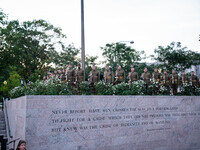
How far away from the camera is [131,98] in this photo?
10.8 meters

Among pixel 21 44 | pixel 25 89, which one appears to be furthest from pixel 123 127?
pixel 21 44

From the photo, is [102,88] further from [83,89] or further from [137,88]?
[137,88]

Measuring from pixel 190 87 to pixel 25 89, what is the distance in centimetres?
966

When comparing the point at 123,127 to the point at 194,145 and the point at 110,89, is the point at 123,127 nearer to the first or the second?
the point at 110,89

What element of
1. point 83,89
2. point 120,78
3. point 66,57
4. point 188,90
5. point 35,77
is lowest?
point 188,90

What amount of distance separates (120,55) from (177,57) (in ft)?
31.4

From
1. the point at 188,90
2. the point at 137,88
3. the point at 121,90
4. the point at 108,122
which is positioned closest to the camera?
the point at 108,122

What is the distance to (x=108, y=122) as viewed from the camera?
1013 cm

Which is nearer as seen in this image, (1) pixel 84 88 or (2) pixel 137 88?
(1) pixel 84 88

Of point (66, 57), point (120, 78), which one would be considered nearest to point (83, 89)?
point (120, 78)

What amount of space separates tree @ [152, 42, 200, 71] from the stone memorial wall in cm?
2921

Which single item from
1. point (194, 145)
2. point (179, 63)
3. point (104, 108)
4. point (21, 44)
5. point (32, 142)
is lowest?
point (194, 145)

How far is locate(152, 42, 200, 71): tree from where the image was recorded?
1604 inches

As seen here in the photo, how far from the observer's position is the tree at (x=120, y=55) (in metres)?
40.3
